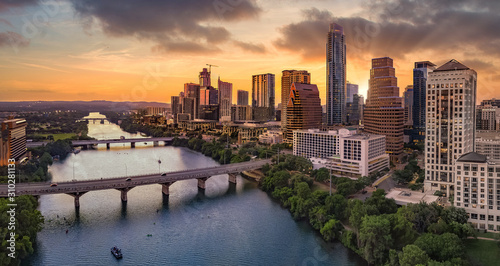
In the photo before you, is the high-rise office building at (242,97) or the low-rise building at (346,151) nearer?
the low-rise building at (346,151)

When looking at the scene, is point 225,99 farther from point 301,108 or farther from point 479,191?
point 479,191

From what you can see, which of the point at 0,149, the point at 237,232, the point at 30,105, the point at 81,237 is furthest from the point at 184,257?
the point at 30,105

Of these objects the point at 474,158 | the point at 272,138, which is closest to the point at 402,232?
the point at 474,158

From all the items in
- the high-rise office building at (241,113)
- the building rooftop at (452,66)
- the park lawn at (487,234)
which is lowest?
the park lawn at (487,234)

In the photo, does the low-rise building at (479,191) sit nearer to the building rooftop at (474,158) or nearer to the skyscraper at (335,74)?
the building rooftop at (474,158)

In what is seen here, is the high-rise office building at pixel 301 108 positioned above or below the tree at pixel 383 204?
above

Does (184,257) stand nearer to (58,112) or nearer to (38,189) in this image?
(38,189)

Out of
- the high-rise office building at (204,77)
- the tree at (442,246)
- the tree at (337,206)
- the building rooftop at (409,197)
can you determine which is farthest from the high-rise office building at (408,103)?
the high-rise office building at (204,77)
